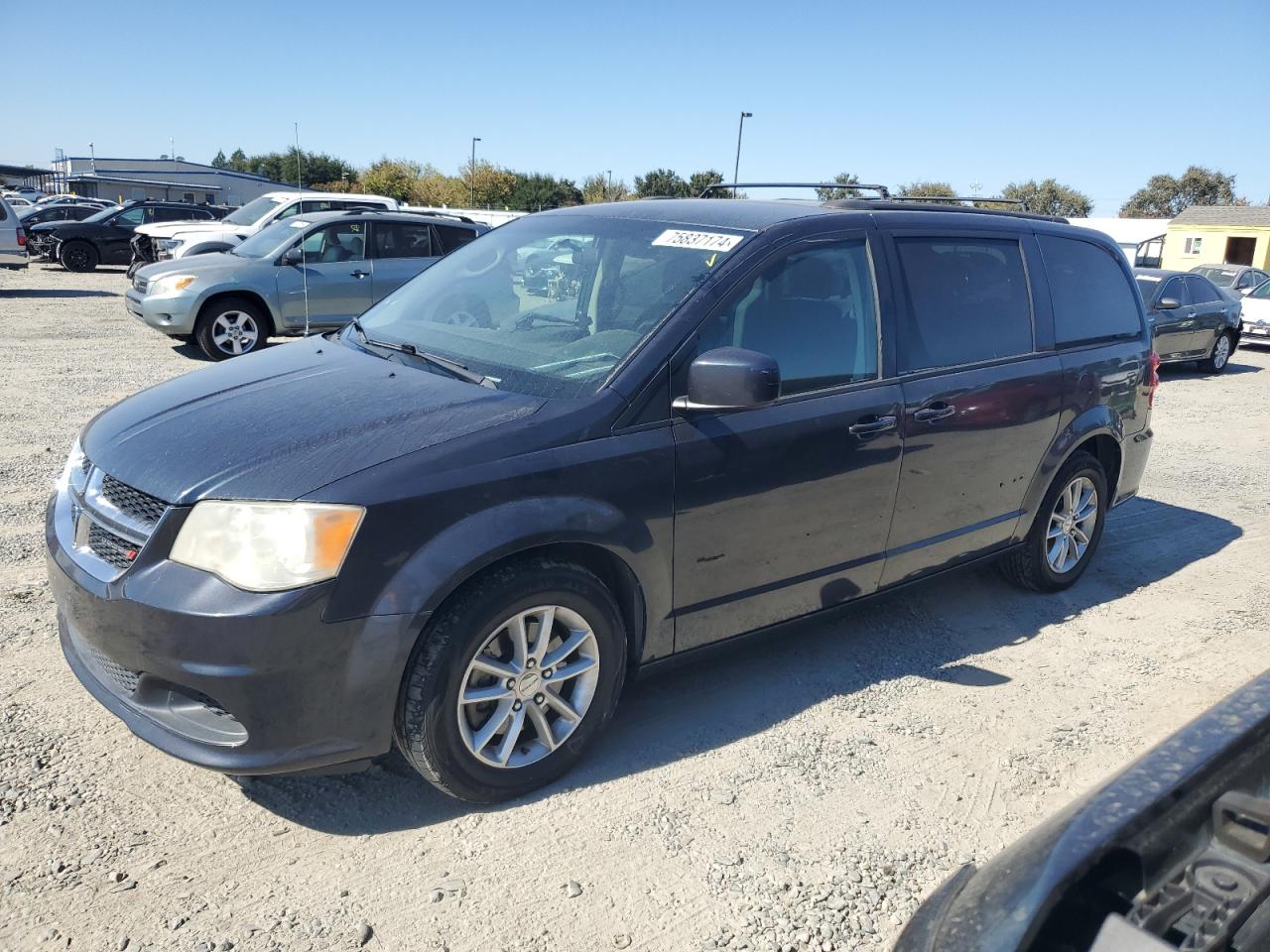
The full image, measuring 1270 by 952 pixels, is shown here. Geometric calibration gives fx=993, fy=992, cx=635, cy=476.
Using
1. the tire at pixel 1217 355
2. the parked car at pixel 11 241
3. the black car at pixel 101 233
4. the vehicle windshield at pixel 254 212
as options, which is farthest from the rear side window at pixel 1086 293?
the black car at pixel 101 233

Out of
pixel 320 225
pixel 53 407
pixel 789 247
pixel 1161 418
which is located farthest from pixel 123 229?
pixel 789 247

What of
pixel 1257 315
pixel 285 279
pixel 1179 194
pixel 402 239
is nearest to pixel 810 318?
pixel 285 279

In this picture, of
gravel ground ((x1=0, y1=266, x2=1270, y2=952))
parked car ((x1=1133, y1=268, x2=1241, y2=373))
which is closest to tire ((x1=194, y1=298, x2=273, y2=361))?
gravel ground ((x1=0, y1=266, x2=1270, y2=952))

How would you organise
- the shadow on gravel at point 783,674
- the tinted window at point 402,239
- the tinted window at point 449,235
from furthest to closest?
the tinted window at point 449,235
the tinted window at point 402,239
the shadow on gravel at point 783,674

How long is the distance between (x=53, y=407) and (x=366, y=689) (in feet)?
22.2

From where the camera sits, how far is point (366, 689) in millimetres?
2807

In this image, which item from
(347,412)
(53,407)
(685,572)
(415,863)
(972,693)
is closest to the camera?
(415,863)

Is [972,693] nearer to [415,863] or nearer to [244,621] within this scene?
[415,863]

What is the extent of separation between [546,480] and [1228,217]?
163 ft

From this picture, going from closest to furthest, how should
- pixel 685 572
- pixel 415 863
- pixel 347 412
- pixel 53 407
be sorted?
1. pixel 415 863
2. pixel 347 412
3. pixel 685 572
4. pixel 53 407

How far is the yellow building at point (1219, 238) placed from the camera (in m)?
42.1

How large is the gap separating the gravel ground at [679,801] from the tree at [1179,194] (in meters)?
84.7

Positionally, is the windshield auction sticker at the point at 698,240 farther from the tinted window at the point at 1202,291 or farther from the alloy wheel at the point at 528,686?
the tinted window at the point at 1202,291

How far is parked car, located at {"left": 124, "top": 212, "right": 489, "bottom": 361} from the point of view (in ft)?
36.4
